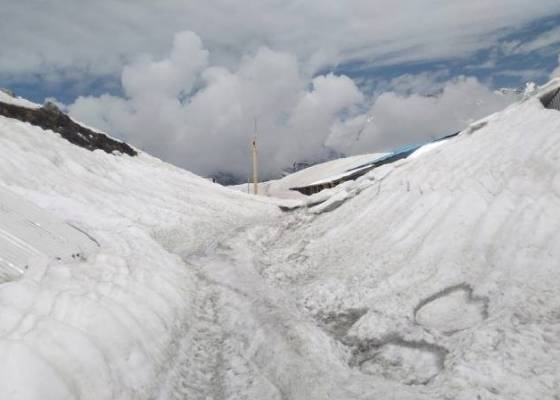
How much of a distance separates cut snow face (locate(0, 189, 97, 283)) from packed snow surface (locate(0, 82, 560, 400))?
0.55m

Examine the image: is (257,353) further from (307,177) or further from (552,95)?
(307,177)

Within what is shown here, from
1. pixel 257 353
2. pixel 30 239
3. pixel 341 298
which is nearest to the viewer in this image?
pixel 257 353

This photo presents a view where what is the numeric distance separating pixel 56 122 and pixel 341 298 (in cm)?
2721

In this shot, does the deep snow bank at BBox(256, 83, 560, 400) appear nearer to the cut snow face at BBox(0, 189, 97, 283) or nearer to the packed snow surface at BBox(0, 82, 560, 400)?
the packed snow surface at BBox(0, 82, 560, 400)

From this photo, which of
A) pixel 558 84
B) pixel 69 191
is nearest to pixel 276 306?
pixel 558 84

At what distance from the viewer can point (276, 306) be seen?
453 inches

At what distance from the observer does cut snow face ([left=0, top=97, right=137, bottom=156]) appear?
30.5 meters

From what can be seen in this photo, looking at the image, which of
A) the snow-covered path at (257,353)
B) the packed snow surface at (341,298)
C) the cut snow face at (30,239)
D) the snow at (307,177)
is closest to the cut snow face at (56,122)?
the packed snow surface at (341,298)

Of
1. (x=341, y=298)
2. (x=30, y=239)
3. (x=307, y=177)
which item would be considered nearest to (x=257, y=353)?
(x=341, y=298)

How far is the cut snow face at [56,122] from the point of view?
30.5m

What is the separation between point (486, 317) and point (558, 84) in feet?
39.3

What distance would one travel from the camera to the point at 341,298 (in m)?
12.2

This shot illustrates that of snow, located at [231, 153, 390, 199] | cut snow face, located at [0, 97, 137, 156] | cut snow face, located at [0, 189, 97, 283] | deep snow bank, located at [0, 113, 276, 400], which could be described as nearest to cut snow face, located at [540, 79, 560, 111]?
deep snow bank, located at [0, 113, 276, 400]

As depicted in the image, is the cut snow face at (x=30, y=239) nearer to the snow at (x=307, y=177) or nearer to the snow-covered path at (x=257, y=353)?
the snow-covered path at (x=257, y=353)
